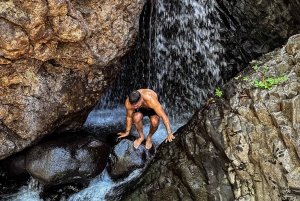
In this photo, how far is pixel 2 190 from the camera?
5.50 metres

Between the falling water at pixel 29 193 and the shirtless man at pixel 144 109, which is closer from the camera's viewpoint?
the shirtless man at pixel 144 109

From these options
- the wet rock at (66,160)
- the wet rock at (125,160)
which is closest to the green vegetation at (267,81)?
the wet rock at (125,160)

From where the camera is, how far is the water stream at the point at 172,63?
6.62 meters

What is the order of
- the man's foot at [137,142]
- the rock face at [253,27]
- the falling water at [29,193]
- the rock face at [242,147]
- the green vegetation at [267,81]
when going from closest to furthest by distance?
the rock face at [242,147], the green vegetation at [267,81], the falling water at [29,193], the man's foot at [137,142], the rock face at [253,27]

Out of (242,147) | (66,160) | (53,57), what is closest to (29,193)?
(66,160)

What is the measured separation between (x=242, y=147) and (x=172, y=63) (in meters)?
3.59

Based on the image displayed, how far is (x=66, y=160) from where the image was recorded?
525 cm

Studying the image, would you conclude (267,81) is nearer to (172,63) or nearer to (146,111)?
(146,111)

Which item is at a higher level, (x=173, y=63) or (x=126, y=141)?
(x=173, y=63)

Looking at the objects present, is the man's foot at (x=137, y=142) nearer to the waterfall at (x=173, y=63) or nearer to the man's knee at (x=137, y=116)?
the man's knee at (x=137, y=116)

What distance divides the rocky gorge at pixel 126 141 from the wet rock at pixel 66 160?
5 centimetres

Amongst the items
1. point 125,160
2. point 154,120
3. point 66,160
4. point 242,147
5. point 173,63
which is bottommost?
point 242,147

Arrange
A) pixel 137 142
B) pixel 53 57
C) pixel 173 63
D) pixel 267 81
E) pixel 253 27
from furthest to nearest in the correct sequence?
1. pixel 173 63
2. pixel 253 27
3. pixel 137 142
4. pixel 53 57
5. pixel 267 81

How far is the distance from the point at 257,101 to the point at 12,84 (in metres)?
3.90
